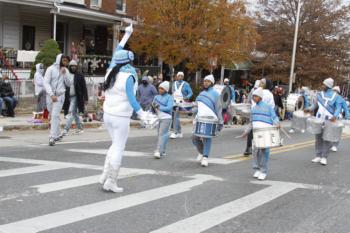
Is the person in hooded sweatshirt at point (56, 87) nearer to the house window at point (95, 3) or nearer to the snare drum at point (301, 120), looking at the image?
the snare drum at point (301, 120)

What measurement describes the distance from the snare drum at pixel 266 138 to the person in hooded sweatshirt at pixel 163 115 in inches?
93.8

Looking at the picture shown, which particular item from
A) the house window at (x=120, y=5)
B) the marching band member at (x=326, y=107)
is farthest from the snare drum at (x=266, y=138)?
the house window at (x=120, y=5)

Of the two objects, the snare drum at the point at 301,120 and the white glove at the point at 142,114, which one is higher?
the white glove at the point at 142,114

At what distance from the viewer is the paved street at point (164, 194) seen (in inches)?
243

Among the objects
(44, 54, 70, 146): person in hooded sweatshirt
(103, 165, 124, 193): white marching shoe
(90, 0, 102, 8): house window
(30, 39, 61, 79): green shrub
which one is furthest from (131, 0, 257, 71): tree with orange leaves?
(103, 165, 124, 193): white marching shoe

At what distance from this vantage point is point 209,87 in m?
10.2

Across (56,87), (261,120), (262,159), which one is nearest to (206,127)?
(261,120)

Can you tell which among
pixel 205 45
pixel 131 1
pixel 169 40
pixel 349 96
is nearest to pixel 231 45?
pixel 205 45

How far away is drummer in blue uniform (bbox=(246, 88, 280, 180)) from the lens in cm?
933

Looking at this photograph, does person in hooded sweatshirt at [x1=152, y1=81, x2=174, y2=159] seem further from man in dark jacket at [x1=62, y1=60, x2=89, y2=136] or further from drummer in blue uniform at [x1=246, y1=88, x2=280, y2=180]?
man in dark jacket at [x1=62, y1=60, x2=89, y2=136]

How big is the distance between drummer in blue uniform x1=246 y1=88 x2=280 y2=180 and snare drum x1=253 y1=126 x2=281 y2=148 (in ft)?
0.37

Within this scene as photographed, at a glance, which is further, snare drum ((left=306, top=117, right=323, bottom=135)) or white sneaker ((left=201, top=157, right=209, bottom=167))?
snare drum ((left=306, top=117, right=323, bottom=135))

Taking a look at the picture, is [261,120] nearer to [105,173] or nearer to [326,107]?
[326,107]

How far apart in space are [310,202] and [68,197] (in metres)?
3.57
